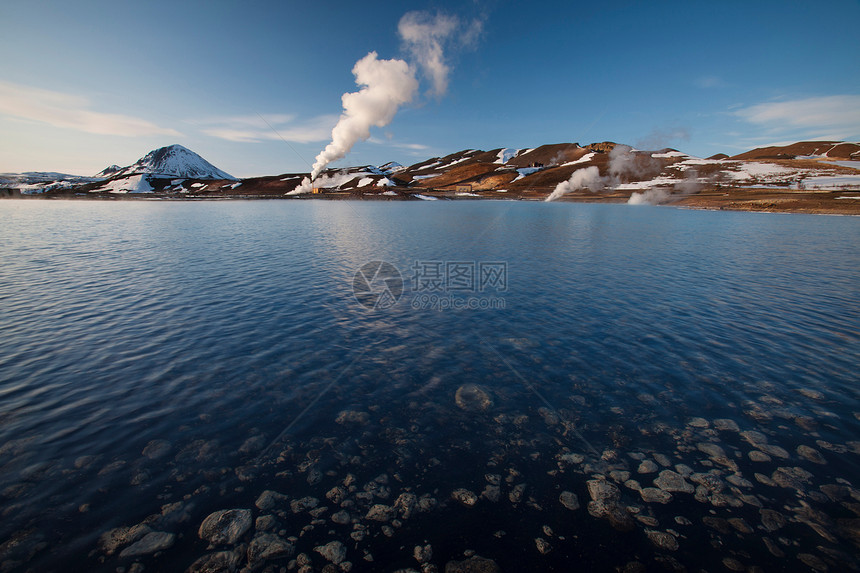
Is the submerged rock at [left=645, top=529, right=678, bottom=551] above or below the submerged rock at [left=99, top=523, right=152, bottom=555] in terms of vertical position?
below

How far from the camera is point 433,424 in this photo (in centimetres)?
1045

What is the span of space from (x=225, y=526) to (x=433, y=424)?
5.50 m

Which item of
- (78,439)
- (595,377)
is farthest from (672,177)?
(78,439)

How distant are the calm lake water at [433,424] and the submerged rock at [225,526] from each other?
13cm

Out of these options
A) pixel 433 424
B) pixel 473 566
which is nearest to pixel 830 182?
pixel 433 424

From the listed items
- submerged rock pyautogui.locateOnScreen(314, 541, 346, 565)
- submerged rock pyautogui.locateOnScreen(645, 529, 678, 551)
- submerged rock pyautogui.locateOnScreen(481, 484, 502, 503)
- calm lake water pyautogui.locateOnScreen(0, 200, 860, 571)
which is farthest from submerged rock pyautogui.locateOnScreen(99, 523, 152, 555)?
submerged rock pyautogui.locateOnScreen(645, 529, 678, 551)

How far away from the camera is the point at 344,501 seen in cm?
779

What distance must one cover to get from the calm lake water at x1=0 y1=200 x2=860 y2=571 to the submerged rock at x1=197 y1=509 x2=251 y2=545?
135 millimetres

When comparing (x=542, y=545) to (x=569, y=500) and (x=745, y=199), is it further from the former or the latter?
(x=745, y=199)

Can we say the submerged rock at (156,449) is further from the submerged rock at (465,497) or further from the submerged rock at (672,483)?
the submerged rock at (672,483)

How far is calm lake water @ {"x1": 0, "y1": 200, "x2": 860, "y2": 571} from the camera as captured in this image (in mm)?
6906

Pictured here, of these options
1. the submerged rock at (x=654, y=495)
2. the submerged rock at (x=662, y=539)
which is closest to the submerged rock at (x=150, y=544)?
the submerged rock at (x=662, y=539)

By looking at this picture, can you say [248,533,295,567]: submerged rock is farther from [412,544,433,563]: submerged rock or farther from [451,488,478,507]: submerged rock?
[451,488,478,507]: submerged rock

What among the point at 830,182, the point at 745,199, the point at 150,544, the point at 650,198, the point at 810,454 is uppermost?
the point at 830,182
